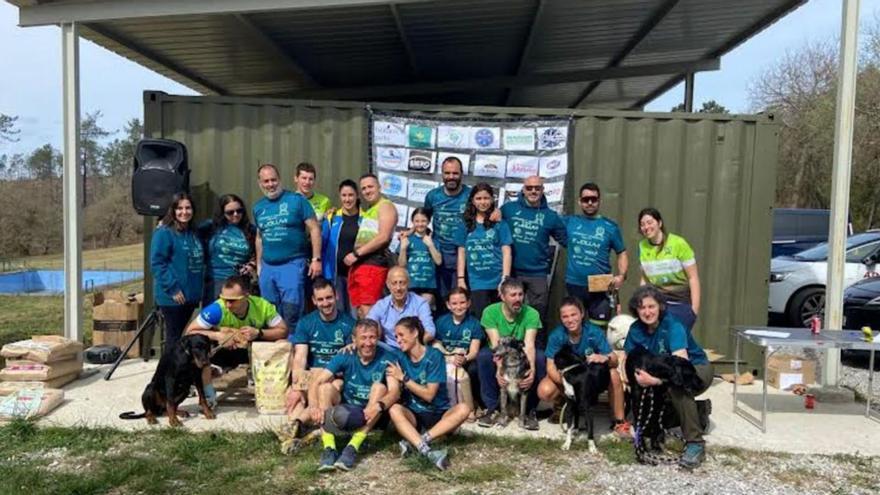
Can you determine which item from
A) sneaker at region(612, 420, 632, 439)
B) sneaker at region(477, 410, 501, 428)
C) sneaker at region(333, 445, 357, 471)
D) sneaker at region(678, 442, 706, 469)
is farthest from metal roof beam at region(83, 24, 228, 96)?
sneaker at region(678, 442, 706, 469)

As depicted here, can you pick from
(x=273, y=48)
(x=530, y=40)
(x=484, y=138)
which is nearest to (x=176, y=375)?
(x=484, y=138)

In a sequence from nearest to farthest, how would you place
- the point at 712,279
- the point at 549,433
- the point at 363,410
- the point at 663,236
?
the point at 363,410
the point at 549,433
the point at 663,236
the point at 712,279

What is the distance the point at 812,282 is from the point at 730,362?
293cm

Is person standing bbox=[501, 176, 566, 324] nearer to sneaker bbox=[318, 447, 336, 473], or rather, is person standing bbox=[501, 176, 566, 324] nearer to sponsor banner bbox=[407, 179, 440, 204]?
sponsor banner bbox=[407, 179, 440, 204]

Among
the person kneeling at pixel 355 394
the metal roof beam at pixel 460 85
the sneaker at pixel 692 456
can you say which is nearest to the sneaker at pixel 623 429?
the sneaker at pixel 692 456

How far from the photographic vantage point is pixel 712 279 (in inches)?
253

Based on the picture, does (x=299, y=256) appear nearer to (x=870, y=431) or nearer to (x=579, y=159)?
(x=579, y=159)

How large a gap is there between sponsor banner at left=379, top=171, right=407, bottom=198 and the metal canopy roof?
60.4 inches

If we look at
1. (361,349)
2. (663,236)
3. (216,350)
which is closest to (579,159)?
(663,236)

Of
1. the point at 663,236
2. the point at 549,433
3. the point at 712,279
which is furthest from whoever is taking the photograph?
the point at 712,279

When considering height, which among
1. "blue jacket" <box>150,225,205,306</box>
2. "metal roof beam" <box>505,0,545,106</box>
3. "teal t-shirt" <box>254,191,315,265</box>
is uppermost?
"metal roof beam" <box>505,0,545,106</box>

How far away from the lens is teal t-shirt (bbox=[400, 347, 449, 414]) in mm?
4203

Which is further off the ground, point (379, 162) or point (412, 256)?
point (379, 162)

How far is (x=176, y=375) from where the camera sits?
453 centimetres
